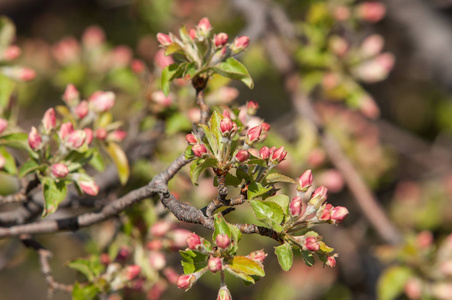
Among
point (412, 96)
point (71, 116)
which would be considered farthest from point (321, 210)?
point (412, 96)

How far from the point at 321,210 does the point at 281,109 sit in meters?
3.70

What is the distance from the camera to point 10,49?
6.71 feet

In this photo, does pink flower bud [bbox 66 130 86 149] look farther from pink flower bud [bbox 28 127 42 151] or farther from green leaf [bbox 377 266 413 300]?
green leaf [bbox 377 266 413 300]

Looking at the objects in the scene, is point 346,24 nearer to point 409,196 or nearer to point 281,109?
point 409,196

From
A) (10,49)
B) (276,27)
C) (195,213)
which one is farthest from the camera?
(276,27)

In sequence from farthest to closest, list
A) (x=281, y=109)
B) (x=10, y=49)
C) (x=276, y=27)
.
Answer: (x=281, y=109) < (x=276, y=27) < (x=10, y=49)

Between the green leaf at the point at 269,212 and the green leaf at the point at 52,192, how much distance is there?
65cm

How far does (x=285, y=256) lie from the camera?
1.20 meters

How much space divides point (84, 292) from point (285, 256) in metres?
0.82

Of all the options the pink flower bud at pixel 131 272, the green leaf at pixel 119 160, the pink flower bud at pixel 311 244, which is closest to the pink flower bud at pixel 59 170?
the green leaf at pixel 119 160

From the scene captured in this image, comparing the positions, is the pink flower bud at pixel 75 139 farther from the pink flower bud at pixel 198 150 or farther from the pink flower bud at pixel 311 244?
the pink flower bud at pixel 311 244

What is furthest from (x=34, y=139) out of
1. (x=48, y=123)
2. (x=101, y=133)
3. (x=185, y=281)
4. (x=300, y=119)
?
(x=300, y=119)

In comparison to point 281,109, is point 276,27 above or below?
above

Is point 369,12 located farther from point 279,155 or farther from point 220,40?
point 279,155
